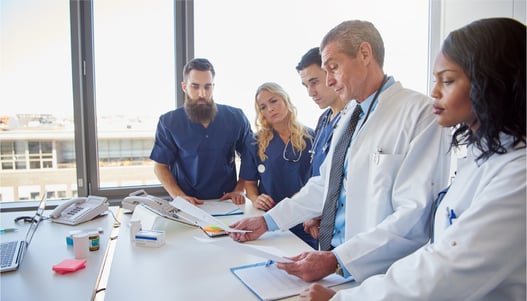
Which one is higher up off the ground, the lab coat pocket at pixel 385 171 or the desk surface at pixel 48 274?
the lab coat pocket at pixel 385 171

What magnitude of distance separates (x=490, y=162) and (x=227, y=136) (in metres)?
1.79

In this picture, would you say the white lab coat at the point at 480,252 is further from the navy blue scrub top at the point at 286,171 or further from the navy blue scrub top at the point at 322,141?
the navy blue scrub top at the point at 286,171

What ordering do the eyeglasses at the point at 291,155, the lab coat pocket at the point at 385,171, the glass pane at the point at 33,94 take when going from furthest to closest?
the glass pane at the point at 33,94, the eyeglasses at the point at 291,155, the lab coat pocket at the point at 385,171

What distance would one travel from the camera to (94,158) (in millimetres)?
2863

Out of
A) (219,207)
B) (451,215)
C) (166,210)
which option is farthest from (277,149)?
(451,215)

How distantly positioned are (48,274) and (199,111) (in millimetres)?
1379

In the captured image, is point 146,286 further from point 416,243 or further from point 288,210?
point 416,243

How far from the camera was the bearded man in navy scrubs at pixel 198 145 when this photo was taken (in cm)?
237

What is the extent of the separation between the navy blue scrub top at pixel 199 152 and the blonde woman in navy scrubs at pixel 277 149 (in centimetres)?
14

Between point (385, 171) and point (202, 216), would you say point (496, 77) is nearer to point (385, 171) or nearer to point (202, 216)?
point (385, 171)

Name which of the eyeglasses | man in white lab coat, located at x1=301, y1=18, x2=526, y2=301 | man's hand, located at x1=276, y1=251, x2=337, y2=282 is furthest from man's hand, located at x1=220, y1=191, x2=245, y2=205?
man in white lab coat, located at x1=301, y1=18, x2=526, y2=301

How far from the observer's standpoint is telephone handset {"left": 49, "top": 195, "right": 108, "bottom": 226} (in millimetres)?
1849

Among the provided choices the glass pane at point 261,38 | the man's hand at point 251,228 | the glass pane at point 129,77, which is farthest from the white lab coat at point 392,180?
the glass pane at point 129,77

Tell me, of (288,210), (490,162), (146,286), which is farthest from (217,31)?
(490,162)
